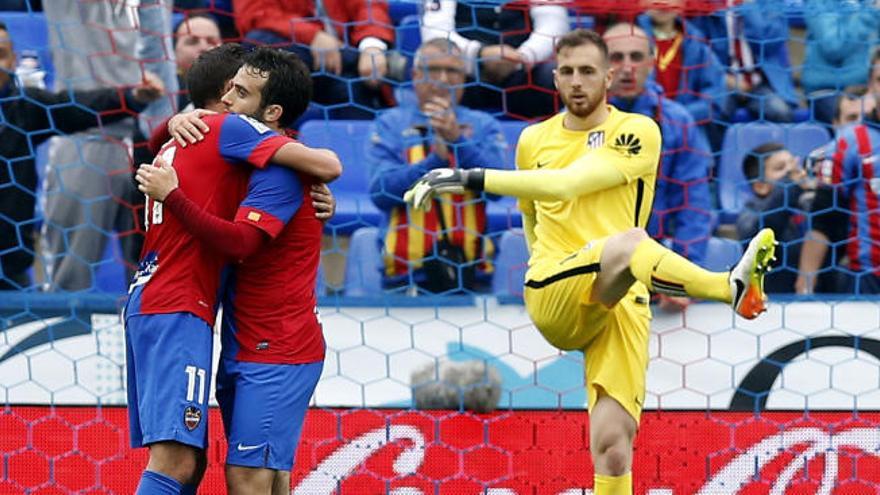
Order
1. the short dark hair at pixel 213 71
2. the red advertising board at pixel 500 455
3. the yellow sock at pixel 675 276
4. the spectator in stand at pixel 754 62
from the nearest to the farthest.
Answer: the short dark hair at pixel 213 71 < the yellow sock at pixel 675 276 < the red advertising board at pixel 500 455 < the spectator in stand at pixel 754 62

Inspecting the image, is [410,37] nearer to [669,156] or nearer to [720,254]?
[669,156]

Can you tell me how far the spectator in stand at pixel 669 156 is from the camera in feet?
21.3

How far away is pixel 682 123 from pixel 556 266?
1821 mm

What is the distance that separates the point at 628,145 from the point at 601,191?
0.20 m

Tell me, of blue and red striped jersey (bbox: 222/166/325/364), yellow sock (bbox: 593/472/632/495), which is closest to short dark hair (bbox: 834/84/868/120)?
yellow sock (bbox: 593/472/632/495)

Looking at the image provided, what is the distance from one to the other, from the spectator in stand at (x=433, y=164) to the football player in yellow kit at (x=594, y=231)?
1.14m

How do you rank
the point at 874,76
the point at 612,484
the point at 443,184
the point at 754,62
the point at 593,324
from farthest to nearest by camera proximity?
the point at 754,62 < the point at 874,76 < the point at 593,324 < the point at 612,484 < the point at 443,184

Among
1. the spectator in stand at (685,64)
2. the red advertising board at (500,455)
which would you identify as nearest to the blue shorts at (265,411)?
the red advertising board at (500,455)

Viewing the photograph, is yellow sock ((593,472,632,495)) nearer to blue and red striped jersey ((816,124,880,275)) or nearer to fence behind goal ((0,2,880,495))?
fence behind goal ((0,2,880,495))

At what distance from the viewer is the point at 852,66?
25.6 feet

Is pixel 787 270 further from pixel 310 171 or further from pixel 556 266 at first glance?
pixel 310 171

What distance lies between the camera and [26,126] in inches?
262

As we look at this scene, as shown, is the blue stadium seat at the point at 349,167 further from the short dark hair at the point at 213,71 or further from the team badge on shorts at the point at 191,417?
the team badge on shorts at the point at 191,417

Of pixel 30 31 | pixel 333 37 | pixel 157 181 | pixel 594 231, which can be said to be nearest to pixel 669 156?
pixel 594 231
